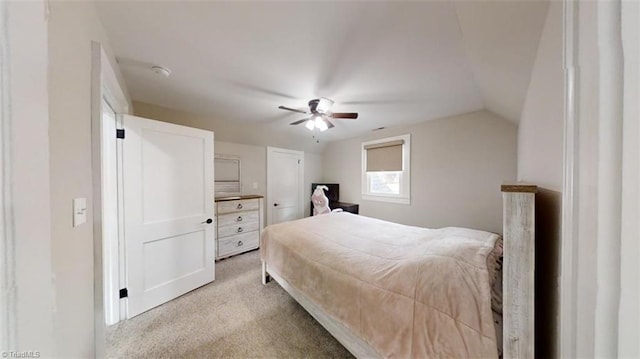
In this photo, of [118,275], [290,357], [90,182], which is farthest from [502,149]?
[118,275]

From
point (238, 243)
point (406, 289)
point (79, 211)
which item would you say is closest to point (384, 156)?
point (238, 243)

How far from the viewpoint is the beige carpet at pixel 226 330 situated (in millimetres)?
1635

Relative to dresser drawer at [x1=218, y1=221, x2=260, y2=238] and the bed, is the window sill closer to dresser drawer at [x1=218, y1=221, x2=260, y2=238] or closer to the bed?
the bed

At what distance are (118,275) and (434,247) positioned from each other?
270cm

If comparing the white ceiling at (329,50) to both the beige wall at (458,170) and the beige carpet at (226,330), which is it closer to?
the beige wall at (458,170)

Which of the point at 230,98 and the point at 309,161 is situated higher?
the point at 230,98

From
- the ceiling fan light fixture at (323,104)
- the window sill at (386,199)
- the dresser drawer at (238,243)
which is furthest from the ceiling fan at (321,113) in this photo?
the dresser drawer at (238,243)

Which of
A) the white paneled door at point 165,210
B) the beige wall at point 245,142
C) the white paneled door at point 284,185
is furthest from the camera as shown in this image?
the white paneled door at point 284,185

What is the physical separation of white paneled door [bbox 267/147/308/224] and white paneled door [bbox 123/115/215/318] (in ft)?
6.13

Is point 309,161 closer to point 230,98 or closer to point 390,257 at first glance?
point 230,98

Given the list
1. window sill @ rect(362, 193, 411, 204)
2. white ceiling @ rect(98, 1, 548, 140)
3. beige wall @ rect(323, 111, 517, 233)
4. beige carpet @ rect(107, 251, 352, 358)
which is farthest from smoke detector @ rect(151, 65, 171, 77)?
window sill @ rect(362, 193, 411, 204)

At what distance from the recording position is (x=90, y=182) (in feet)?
3.94

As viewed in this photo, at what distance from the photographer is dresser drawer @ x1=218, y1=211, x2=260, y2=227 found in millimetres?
3357

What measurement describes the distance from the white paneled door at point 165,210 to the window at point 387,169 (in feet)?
9.60
